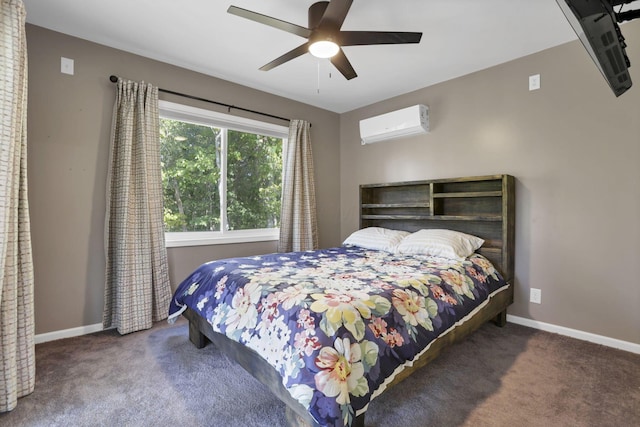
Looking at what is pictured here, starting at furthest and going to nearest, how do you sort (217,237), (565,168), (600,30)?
(217,237), (565,168), (600,30)

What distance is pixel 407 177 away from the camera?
353 centimetres

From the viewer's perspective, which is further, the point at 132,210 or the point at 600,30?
the point at 132,210

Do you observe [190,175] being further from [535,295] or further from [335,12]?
[535,295]

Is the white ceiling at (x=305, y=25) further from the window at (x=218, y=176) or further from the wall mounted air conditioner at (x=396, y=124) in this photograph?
the window at (x=218, y=176)

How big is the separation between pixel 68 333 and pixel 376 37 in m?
3.16

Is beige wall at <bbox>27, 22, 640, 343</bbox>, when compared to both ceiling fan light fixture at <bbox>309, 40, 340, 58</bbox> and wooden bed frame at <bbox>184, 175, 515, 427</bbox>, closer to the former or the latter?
wooden bed frame at <bbox>184, 175, 515, 427</bbox>

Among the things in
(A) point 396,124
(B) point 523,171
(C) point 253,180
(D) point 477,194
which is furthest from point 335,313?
(A) point 396,124

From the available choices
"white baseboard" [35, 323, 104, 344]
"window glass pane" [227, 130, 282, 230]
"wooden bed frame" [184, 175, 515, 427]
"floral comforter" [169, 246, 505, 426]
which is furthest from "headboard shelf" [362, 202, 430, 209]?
"white baseboard" [35, 323, 104, 344]

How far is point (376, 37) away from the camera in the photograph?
1859 mm

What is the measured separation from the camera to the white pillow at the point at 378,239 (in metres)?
3.04

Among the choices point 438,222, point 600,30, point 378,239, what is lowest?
point 378,239

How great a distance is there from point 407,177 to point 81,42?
3275 millimetres

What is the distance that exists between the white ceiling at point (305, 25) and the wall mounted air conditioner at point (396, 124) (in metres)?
0.33

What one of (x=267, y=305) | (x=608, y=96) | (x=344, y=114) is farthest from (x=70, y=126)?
(x=608, y=96)
